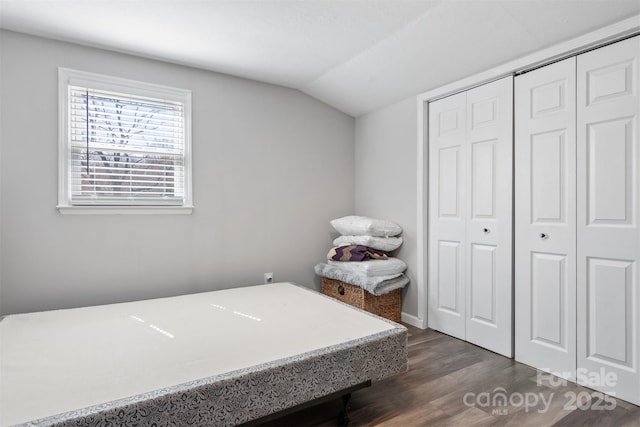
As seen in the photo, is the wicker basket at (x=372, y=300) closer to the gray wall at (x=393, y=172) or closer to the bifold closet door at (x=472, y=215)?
the gray wall at (x=393, y=172)

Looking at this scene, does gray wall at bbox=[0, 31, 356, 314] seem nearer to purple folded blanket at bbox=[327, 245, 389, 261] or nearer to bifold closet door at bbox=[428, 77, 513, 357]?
purple folded blanket at bbox=[327, 245, 389, 261]

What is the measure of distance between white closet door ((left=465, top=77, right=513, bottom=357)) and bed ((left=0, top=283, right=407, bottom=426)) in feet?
3.60

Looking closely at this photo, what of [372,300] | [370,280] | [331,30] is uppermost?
[331,30]

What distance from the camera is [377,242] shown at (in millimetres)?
3305

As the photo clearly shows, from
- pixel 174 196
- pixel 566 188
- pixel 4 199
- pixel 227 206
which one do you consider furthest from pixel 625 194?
pixel 4 199

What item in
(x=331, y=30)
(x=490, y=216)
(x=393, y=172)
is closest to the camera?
(x=331, y=30)

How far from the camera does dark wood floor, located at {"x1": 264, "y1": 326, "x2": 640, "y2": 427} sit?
1.82m

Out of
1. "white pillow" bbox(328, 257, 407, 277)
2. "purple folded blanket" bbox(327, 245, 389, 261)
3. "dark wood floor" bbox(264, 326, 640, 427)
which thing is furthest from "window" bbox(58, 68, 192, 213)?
"dark wood floor" bbox(264, 326, 640, 427)

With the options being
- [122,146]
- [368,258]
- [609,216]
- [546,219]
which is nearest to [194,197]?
[122,146]

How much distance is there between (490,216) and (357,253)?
117 centimetres

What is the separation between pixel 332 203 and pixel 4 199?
275 centimetres

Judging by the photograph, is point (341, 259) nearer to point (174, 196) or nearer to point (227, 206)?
point (227, 206)

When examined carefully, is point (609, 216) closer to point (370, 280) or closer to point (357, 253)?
point (370, 280)

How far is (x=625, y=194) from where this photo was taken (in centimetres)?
199
